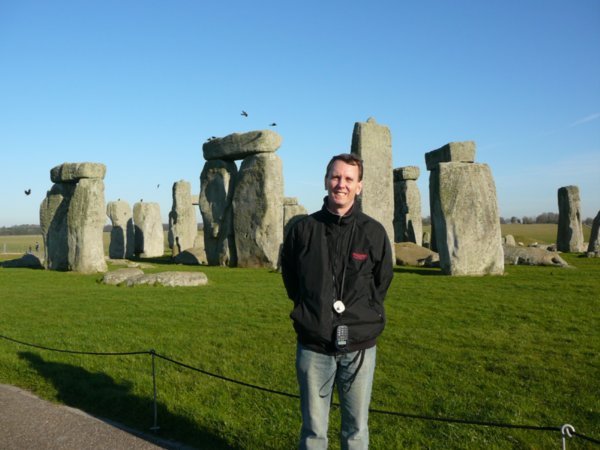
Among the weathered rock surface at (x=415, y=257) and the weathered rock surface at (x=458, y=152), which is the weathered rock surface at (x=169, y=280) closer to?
the weathered rock surface at (x=415, y=257)

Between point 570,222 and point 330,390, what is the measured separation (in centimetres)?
2150

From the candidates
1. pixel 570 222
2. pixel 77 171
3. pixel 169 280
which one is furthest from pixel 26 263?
pixel 570 222

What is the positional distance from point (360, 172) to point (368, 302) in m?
0.69

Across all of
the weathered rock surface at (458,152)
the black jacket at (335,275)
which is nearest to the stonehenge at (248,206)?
the weathered rock surface at (458,152)

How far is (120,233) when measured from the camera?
1019 inches

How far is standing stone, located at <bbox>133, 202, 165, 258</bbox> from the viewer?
25.7 meters

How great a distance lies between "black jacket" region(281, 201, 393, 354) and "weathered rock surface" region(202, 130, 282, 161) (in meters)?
14.2

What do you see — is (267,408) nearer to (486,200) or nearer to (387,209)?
(486,200)

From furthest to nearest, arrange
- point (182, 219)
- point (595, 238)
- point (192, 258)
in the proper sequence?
point (182, 219), point (192, 258), point (595, 238)

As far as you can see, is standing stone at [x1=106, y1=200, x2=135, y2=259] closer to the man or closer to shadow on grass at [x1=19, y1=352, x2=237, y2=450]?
shadow on grass at [x1=19, y1=352, x2=237, y2=450]

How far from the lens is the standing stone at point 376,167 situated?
1523 cm

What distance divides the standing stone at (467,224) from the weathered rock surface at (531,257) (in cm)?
256

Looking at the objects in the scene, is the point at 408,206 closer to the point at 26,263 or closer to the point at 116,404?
the point at 26,263

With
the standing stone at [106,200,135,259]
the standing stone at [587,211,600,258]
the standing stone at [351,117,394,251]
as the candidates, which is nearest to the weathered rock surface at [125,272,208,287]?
the standing stone at [351,117,394,251]
